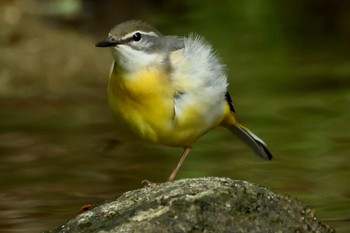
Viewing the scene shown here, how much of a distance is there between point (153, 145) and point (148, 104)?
12.9 feet

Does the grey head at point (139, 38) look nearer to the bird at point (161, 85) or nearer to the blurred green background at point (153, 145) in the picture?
the bird at point (161, 85)

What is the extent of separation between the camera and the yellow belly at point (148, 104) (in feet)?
25.5

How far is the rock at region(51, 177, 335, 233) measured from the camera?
6.57 m

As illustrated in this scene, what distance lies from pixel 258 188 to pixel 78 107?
6405 mm

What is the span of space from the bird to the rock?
0.91 m

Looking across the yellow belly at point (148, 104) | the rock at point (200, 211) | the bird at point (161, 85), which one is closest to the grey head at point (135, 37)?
the bird at point (161, 85)

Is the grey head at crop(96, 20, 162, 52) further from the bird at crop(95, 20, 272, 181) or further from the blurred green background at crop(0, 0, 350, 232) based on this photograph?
the blurred green background at crop(0, 0, 350, 232)

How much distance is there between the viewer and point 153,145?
1167cm

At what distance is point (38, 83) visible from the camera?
14.0m

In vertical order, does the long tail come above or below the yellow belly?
below

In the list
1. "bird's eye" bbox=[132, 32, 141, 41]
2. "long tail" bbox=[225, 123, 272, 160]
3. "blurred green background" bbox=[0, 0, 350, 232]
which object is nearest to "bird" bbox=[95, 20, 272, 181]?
"bird's eye" bbox=[132, 32, 141, 41]

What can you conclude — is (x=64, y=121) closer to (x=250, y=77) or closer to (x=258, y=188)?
(x=250, y=77)

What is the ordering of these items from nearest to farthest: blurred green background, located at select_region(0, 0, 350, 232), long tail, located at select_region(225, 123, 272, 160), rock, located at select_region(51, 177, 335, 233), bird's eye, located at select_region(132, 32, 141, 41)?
rock, located at select_region(51, 177, 335, 233), bird's eye, located at select_region(132, 32, 141, 41), long tail, located at select_region(225, 123, 272, 160), blurred green background, located at select_region(0, 0, 350, 232)

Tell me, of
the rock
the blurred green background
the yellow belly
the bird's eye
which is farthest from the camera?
the blurred green background
